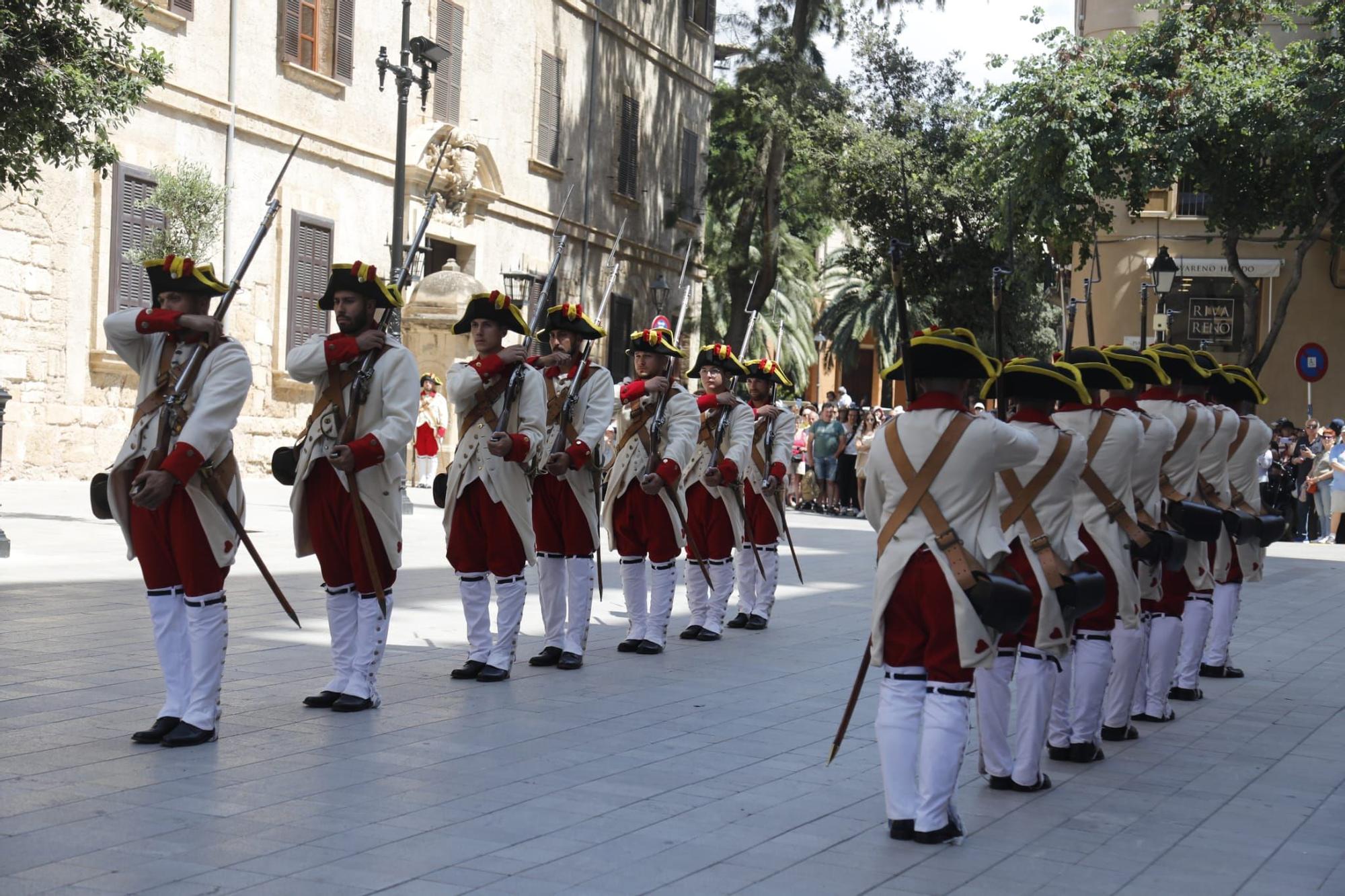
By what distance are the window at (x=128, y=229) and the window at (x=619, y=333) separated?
1528cm

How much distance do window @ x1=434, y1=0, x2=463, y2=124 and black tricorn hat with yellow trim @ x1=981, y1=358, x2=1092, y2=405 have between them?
78.4 feet

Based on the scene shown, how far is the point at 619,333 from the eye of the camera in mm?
38219

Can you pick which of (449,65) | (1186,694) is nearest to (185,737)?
(1186,694)

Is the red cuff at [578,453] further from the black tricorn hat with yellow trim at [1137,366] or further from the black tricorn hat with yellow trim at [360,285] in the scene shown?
the black tricorn hat with yellow trim at [1137,366]

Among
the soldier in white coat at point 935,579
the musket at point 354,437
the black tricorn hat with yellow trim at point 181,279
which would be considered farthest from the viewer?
the musket at point 354,437

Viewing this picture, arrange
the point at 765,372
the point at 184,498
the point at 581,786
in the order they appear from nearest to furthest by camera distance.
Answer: the point at 581,786 → the point at 184,498 → the point at 765,372

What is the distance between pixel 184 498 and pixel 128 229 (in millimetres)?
16444

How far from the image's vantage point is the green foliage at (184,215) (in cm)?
2000

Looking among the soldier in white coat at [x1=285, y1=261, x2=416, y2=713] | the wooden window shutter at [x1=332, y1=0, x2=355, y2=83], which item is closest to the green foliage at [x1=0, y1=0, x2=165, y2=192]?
the soldier in white coat at [x1=285, y1=261, x2=416, y2=713]

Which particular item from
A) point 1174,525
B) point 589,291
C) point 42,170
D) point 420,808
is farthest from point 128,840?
point 589,291

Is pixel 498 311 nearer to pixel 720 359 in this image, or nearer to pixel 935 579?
pixel 720 359

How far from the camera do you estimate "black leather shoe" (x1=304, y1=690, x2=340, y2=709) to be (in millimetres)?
8297

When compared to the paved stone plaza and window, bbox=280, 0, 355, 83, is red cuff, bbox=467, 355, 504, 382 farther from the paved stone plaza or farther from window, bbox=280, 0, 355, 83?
window, bbox=280, 0, 355, 83

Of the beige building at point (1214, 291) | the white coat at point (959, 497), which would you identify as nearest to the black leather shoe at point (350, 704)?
the white coat at point (959, 497)
